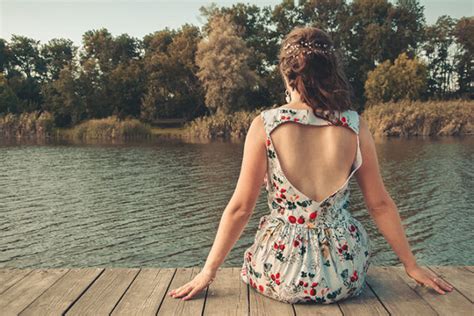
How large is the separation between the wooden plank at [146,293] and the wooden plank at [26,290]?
44 cm

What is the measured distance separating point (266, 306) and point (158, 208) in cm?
755

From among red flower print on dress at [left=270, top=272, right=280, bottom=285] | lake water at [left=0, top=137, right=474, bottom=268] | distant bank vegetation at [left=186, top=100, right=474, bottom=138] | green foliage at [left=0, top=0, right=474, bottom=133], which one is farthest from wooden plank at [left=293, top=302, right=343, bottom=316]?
green foliage at [left=0, top=0, right=474, bottom=133]

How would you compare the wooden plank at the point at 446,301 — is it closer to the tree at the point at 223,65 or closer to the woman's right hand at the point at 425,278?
the woman's right hand at the point at 425,278

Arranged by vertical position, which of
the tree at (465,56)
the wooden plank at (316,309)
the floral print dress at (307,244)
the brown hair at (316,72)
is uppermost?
the tree at (465,56)

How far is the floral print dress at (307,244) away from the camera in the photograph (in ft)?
7.14

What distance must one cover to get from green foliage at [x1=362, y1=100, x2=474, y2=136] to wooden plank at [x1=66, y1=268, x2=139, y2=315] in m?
24.6

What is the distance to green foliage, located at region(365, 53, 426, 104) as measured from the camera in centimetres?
Answer: 3488

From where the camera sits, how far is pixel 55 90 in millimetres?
37250

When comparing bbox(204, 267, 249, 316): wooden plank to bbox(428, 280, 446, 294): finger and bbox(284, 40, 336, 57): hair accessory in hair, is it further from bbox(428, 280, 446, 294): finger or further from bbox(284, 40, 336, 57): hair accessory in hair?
bbox(284, 40, 336, 57): hair accessory in hair

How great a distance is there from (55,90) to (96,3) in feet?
37.7

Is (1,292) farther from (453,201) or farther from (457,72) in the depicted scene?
(457,72)

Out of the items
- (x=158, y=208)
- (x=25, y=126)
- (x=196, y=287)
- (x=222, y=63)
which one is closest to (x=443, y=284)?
(x=196, y=287)

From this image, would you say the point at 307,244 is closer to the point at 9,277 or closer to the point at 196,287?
Answer: the point at 196,287

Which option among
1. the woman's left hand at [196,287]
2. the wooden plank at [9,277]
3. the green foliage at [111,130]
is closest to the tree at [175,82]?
the green foliage at [111,130]
